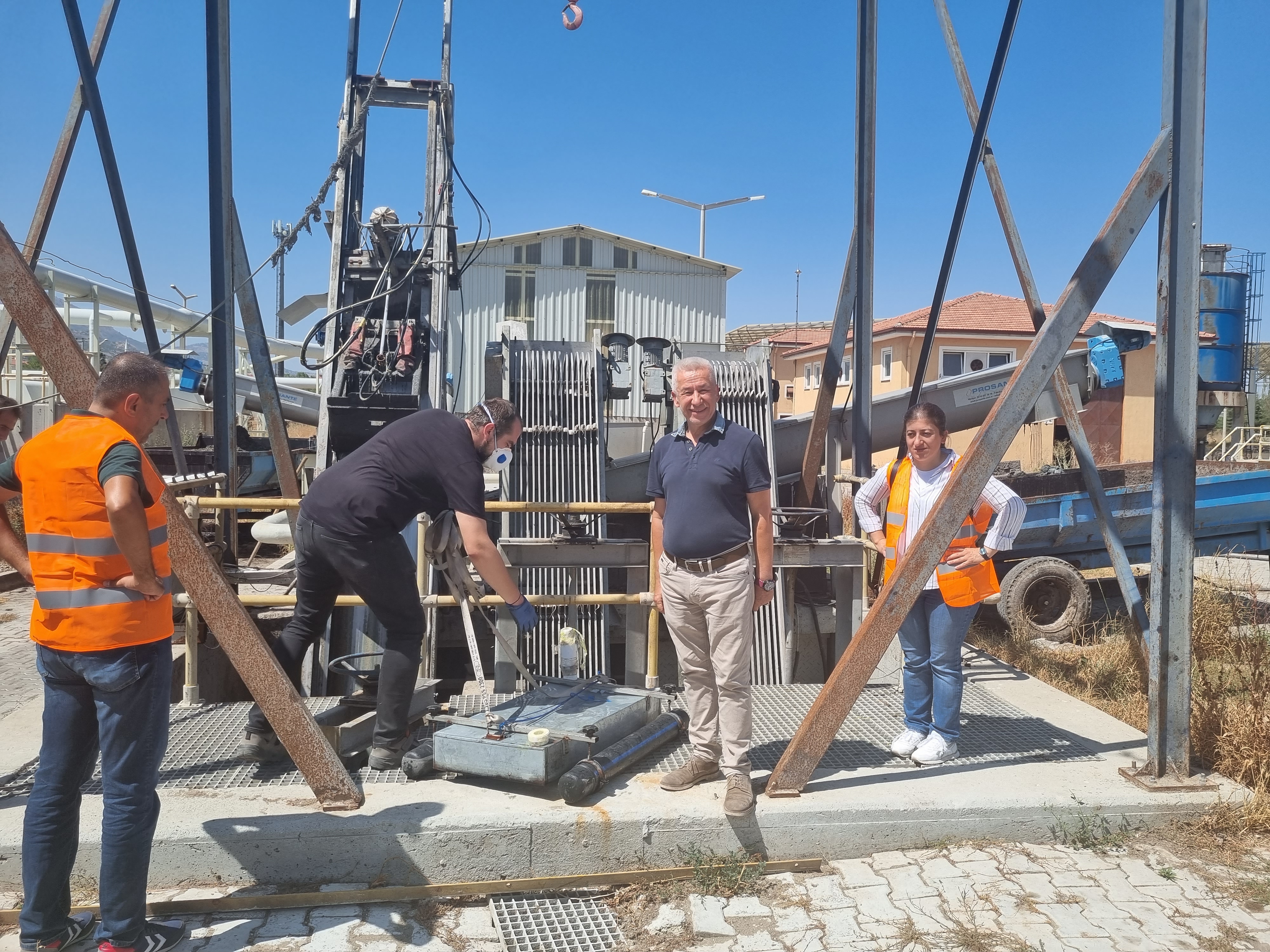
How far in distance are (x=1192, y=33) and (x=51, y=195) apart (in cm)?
569

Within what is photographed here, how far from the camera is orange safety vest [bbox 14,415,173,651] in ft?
9.20

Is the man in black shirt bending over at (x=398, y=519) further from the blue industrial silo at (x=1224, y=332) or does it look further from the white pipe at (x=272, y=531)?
the blue industrial silo at (x=1224, y=332)

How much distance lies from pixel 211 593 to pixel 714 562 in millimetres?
1949

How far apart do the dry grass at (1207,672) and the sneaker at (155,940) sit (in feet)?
13.9

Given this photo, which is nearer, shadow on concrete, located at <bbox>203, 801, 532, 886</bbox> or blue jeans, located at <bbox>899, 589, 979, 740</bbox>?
shadow on concrete, located at <bbox>203, 801, 532, 886</bbox>

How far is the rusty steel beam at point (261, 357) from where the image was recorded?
679 cm

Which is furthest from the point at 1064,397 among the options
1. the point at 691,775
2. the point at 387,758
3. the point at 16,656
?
the point at 16,656

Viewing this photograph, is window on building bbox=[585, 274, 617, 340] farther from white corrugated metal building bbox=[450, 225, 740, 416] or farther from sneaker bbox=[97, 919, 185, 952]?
sneaker bbox=[97, 919, 185, 952]

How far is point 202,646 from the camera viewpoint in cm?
715

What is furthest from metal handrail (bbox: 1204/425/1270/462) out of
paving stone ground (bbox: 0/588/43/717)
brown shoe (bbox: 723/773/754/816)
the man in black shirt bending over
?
paving stone ground (bbox: 0/588/43/717)

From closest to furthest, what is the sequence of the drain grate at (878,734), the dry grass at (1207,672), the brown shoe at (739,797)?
the brown shoe at (739,797) → the dry grass at (1207,672) → the drain grate at (878,734)

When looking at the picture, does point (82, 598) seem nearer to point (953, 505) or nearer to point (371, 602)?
point (371, 602)

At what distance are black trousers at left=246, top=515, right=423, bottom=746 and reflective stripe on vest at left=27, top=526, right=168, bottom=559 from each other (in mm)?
1050

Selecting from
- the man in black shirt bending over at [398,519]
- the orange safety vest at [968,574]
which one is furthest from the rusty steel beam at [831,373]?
the man in black shirt bending over at [398,519]
